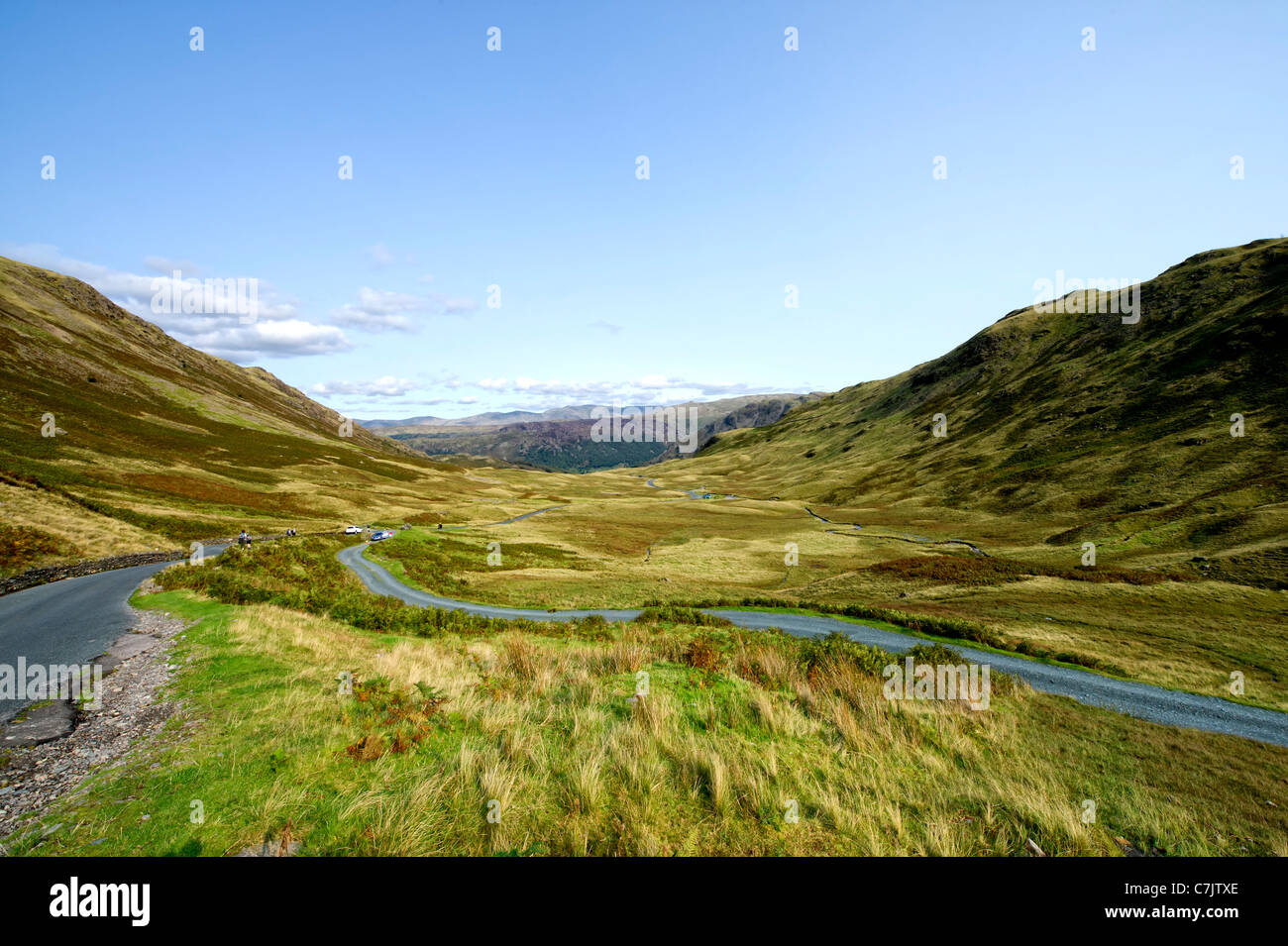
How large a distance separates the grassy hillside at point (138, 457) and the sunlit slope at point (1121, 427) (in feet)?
290

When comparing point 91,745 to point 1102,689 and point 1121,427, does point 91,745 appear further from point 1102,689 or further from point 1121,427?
point 1121,427

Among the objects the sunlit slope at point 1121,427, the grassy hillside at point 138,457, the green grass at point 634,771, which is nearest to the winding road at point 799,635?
the green grass at point 634,771

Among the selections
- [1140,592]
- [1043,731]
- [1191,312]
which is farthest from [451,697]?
[1191,312]

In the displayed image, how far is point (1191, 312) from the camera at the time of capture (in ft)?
356

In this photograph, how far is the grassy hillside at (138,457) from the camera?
42.1 meters

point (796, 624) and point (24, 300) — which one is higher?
point (24, 300)

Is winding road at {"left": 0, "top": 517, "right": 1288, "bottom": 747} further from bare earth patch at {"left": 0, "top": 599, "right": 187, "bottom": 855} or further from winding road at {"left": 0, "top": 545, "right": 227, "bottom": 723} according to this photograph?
bare earth patch at {"left": 0, "top": 599, "right": 187, "bottom": 855}

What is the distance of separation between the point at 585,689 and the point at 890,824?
6754 millimetres

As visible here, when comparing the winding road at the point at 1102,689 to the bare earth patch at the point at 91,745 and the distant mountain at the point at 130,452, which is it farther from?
the distant mountain at the point at 130,452

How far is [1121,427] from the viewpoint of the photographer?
85.1 metres

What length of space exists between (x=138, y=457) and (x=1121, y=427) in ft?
543

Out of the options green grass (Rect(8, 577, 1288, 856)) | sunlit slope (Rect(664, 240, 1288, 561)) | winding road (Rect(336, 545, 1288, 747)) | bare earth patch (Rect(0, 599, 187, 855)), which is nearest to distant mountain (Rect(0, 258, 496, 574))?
bare earth patch (Rect(0, 599, 187, 855))

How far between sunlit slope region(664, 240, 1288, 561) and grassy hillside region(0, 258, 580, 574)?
3480 inches
